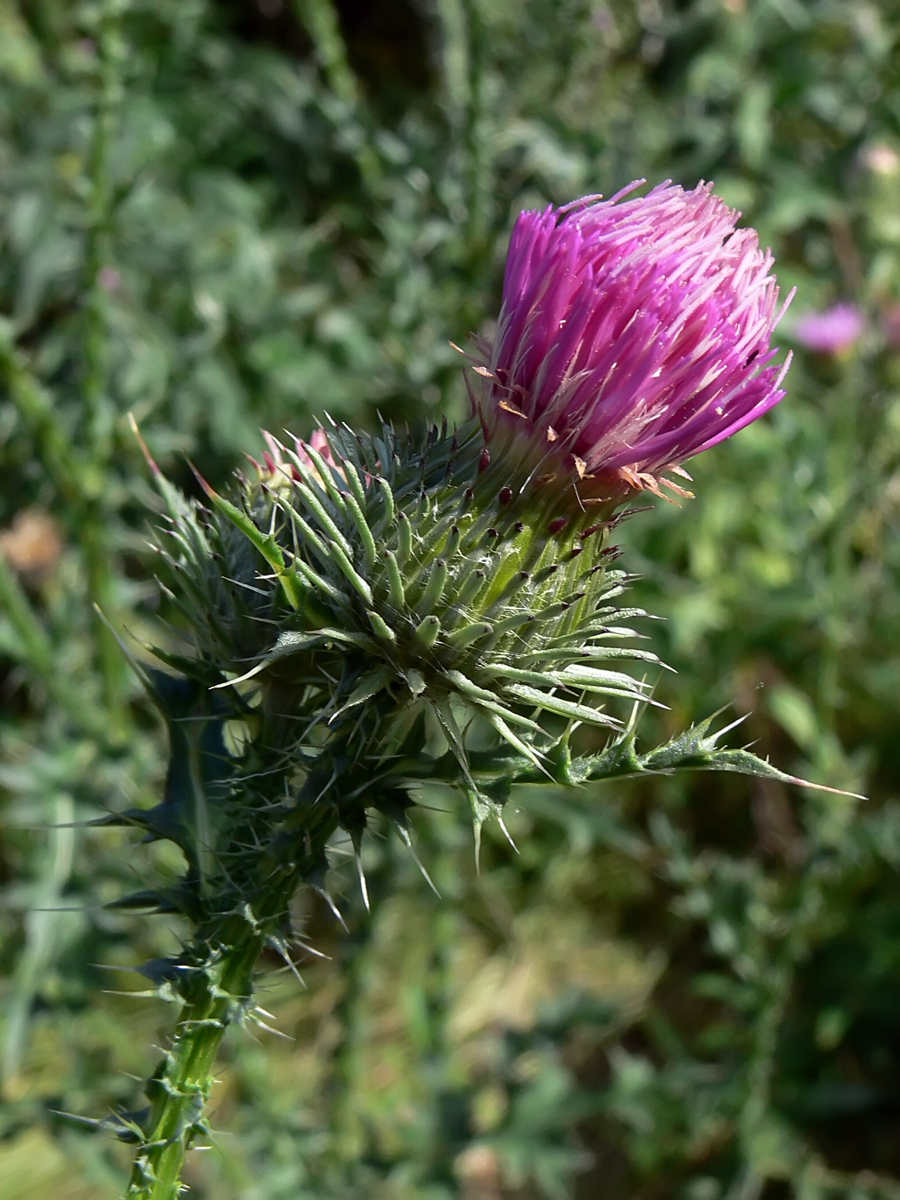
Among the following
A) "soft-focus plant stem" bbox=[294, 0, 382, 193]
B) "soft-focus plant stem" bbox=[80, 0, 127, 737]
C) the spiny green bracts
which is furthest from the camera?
"soft-focus plant stem" bbox=[294, 0, 382, 193]

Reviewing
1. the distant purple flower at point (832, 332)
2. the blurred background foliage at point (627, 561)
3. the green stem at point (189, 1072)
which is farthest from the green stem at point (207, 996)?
the distant purple flower at point (832, 332)

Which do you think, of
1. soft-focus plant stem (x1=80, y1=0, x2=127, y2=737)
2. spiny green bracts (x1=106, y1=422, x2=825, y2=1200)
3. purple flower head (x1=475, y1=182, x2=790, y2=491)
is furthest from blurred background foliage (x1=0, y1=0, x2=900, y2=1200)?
purple flower head (x1=475, y1=182, x2=790, y2=491)

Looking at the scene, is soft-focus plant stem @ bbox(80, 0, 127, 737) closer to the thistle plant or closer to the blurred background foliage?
the blurred background foliage

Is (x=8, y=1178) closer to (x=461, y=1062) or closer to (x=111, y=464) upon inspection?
(x=461, y=1062)

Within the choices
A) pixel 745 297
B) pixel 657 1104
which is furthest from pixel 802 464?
pixel 657 1104

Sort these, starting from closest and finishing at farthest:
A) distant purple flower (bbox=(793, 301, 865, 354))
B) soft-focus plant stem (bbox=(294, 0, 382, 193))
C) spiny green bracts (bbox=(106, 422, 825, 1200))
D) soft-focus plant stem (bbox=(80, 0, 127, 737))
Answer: spiny green bracts (bbox=(106, 422, 825, 1200)), soft-focus plant stem (bbox=(80, 0, 127, 737)), soft-focus plant stem (bbox=(294, 0, 382, 193)), distant purple flower (bbox=(793, 301, 865, 354))

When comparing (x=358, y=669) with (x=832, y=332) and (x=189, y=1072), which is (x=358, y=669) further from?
(x=832, y=332)

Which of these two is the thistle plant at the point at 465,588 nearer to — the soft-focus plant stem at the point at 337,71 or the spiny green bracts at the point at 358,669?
the spiny green bracts at the point at 358,669
